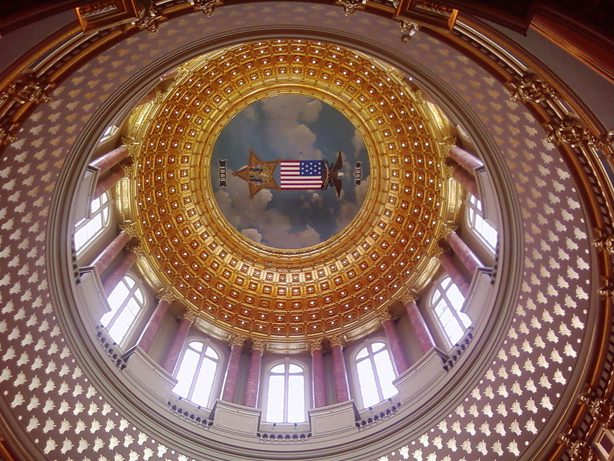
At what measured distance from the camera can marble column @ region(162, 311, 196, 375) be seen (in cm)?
2089

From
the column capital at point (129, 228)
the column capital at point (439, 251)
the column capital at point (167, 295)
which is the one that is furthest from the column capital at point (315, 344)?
the column capital at point (129, 228)

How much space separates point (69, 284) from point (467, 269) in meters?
14.5

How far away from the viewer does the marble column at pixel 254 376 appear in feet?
69.5

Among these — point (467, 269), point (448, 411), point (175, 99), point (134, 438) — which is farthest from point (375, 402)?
point (175, 99)

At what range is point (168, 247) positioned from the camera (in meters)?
25.8

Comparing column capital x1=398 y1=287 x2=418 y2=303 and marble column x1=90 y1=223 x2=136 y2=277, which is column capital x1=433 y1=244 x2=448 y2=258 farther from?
marble column x1=90 y1=223 x2=136 y2=277

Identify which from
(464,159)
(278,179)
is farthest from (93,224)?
(464,159)

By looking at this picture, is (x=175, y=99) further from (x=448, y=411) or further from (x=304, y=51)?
(x=448, y=411)

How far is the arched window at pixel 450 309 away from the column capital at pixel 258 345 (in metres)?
7.97

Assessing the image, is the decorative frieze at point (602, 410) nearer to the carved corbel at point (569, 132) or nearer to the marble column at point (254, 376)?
the carved corbel at point (569, 132)

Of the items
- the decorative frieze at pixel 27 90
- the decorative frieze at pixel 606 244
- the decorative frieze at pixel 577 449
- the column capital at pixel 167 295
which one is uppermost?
the column capital at pixel 167 295

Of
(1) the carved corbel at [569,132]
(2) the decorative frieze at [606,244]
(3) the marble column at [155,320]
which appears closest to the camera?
(1) the carved corbel at [569,132]

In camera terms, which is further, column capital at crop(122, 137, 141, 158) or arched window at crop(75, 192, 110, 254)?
column capital at crop(122, 137, 141, 158)

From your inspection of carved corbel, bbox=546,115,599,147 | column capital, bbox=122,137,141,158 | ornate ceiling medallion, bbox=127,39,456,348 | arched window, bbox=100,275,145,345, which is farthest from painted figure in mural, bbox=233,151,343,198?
carved corbel, bbox=546,115,599,147
